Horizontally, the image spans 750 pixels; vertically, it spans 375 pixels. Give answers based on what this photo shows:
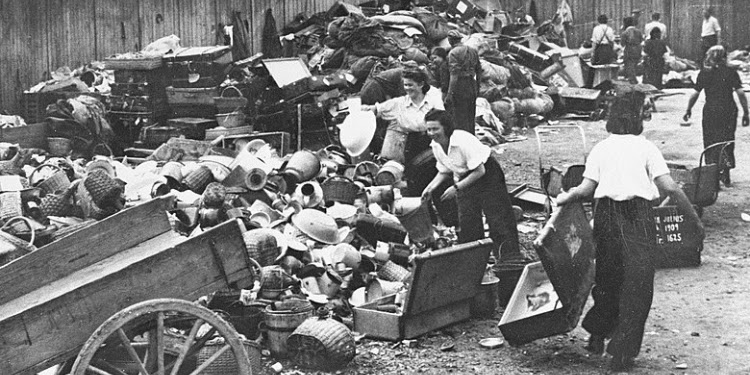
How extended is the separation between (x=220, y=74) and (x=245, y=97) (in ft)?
2.83

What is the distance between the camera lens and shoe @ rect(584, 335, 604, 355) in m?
7.39

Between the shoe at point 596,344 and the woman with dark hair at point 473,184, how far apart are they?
158cm

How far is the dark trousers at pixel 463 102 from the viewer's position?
44.4 ft

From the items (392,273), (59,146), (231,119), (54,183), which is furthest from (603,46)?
(392,273)

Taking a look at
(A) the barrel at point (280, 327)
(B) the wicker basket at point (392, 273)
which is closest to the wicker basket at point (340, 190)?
(B) the wicker basket at point (392, 273)

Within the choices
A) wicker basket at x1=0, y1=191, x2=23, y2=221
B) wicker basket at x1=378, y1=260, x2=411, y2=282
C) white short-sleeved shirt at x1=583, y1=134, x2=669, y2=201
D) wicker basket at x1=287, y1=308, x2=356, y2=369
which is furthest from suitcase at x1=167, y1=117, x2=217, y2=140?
white short-sleeved shirt at x1=583, y1=134, x2=669, y2=201

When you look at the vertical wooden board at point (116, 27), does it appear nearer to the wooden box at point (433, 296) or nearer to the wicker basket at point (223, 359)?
the wooden box at point (433, 296)

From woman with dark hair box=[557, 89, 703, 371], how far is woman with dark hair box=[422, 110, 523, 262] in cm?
155

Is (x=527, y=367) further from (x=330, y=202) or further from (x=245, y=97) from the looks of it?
(x=245, y=97)

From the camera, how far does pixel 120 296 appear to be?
537 cm

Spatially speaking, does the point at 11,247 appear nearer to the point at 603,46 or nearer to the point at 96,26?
the point at 96,26

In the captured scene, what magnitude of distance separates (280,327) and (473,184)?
2128mm

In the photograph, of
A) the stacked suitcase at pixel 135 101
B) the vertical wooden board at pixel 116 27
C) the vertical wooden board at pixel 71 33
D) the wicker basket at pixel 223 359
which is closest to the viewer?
the wicker basket at pixel 223 359

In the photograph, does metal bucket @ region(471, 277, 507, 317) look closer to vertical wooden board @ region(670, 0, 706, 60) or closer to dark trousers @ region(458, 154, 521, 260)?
dark trousers @ region(458, 154, 521, 260)
